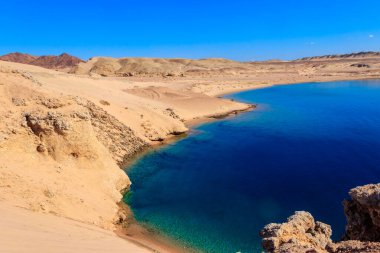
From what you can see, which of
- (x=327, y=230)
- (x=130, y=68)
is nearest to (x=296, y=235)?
(x=327, y=230)

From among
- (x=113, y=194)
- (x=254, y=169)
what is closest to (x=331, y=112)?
(x=254, y=169)

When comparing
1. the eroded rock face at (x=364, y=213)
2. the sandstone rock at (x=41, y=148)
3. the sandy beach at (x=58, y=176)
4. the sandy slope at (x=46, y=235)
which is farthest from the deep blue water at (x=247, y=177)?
the eroded rock face at (x=364, y=213)

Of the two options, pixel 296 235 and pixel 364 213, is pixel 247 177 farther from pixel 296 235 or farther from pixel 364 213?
pixel 296 235

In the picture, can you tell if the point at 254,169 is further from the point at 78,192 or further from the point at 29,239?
the point at 29,239

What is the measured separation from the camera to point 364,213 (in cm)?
1196

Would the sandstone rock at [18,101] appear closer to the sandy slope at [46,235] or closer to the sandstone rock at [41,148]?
the sandstone rock at [41,148]

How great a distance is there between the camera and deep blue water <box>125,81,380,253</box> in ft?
67.6

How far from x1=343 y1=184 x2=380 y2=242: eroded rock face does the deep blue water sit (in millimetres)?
6878

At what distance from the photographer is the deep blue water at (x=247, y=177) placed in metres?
20.6

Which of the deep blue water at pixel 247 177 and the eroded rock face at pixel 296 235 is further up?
the eroded rock face at pixel 296 235

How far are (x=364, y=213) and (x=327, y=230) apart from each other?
1.34 metres

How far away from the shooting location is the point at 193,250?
18172mm

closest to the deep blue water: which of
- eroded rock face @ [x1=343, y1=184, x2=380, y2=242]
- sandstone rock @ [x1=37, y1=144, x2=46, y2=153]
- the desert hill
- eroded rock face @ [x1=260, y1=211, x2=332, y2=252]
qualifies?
eroded rock face @ [x1=260, y1=211, x2=332, y2=252]

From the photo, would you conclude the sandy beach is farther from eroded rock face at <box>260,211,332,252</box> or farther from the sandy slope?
eroded rock face at <box>260,211,332,252</box>
